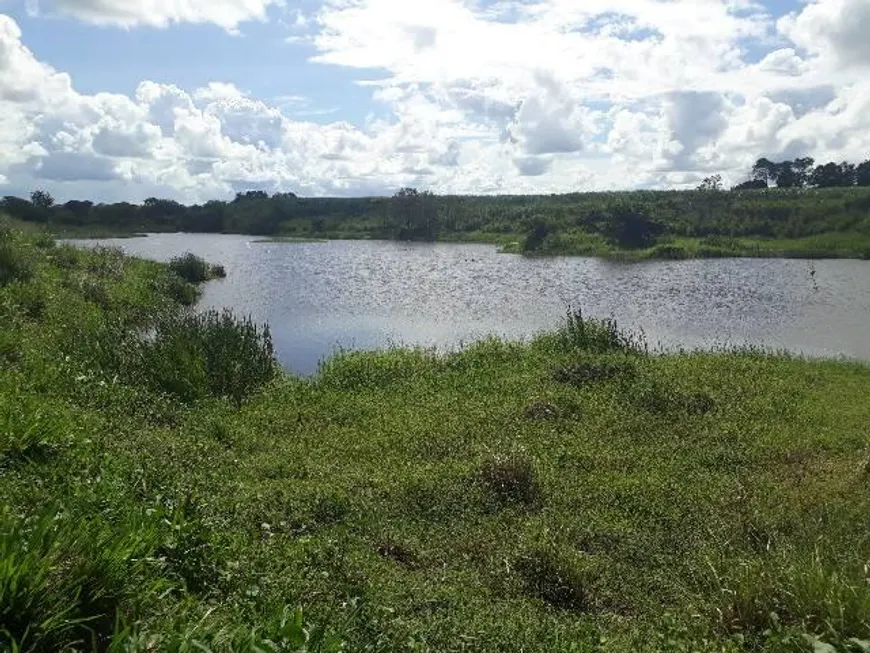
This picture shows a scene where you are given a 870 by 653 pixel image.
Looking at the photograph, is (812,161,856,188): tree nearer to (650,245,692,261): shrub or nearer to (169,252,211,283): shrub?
(650,245,692,261): shrub

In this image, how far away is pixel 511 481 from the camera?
1175 centimetres

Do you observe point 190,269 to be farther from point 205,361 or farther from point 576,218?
point 576,218

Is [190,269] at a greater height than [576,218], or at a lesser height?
lesser

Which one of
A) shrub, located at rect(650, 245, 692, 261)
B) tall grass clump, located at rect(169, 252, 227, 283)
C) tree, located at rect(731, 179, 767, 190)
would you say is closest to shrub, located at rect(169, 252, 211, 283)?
tall grass clump, located at rect(169, 252, 227, 283)

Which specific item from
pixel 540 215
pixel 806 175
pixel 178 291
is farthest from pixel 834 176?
pixel 178 291

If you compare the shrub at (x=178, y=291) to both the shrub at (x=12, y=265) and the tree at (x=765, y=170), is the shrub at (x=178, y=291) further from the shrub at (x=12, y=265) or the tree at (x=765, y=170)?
the tree at (x=765, y=170)

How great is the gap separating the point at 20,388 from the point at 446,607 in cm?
785

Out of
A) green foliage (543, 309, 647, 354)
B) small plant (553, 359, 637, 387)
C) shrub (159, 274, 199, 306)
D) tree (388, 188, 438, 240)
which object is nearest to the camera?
small plant (553, 359, 637, 387)

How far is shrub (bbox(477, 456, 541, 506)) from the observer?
452 inches

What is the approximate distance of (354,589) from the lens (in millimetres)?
7508

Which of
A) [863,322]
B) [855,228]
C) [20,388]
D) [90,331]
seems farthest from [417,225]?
[20,388]

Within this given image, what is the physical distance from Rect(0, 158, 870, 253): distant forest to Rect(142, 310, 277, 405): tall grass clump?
70603 millimetres

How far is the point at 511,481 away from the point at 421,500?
55.0 inches

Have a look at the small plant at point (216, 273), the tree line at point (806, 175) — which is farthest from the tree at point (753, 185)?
the small plant at point (216, 273)
